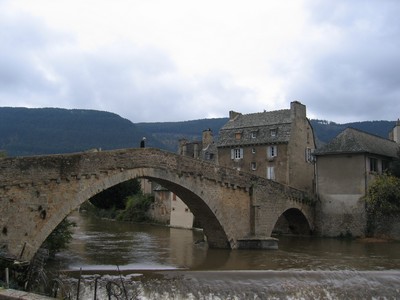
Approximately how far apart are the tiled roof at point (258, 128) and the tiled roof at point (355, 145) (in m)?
6.11

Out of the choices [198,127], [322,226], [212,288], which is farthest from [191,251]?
[198,127]

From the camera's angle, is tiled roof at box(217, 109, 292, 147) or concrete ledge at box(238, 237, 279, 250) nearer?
concrete ledge at box(238, 237, 279, 250)

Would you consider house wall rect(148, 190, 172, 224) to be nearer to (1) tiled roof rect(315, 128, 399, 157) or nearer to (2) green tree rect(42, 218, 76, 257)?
(1) tiled roof rect(315, 128, 399, 157)

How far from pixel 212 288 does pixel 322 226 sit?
2137cm

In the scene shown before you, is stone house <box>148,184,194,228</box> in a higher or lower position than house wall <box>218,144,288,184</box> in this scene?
lower

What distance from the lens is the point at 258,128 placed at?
44000 mm

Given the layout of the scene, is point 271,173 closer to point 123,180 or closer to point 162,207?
point 162,207

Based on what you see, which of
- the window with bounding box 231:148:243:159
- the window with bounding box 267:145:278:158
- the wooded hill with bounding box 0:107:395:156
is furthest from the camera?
the wooded hill with bounding box 0:107:395:156

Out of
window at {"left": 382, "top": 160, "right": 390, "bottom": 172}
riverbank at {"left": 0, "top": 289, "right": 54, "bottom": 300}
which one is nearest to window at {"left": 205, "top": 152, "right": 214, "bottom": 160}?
window at {"left": 382, "top": 160, "right": 390, "bottom": 172}

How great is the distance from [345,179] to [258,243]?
36.0ft

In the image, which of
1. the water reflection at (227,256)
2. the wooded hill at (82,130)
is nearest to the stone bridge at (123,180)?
the water reflection at (227,256)

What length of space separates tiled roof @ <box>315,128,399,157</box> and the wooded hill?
88398 mm

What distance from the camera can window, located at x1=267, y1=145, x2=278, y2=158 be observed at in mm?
41750

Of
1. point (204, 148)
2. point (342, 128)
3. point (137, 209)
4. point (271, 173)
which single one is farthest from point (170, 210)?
point (342, 128)
